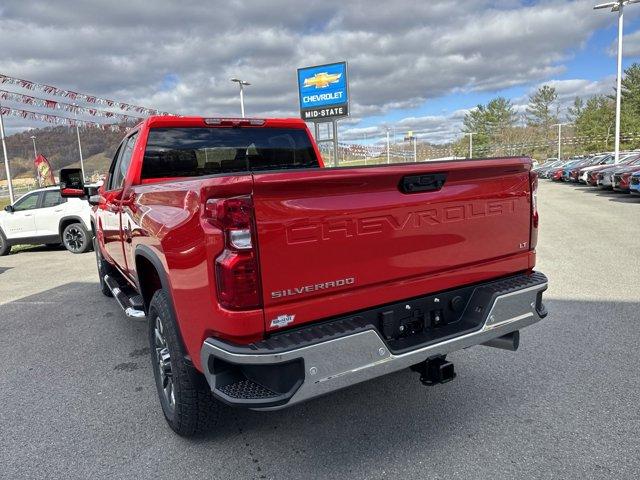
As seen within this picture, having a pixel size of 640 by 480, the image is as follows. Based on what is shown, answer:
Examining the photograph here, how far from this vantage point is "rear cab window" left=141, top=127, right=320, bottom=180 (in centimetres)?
416

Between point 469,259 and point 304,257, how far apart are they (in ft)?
3.79

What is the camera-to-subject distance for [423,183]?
2678 mm

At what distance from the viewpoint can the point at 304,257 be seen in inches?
91.6

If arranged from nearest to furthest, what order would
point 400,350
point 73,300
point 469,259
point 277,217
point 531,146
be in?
point 277,217 → point 400,350 → point 469,259 → point 73,300 → point 531,146

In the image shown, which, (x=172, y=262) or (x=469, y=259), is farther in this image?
(x=469, y=259)

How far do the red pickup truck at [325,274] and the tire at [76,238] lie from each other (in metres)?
9.10

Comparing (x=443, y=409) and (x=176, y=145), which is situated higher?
→ (x=176, y=145)

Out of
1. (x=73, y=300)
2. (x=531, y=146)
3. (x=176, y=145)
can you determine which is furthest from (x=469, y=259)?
(x=531, y=146)

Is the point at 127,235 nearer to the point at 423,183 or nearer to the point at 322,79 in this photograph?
the point at 423,183

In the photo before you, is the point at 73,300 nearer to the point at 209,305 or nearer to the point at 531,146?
the point at 209,305

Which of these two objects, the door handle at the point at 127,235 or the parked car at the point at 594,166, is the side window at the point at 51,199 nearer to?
the door handle at the point at 127,235

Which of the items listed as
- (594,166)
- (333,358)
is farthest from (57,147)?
(333,358)

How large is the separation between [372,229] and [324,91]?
64.8 ft

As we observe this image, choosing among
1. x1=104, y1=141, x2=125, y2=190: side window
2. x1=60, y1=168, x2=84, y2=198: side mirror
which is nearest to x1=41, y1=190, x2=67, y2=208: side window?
x1=60, y1=168, x2=84, y2=198: side mirror
